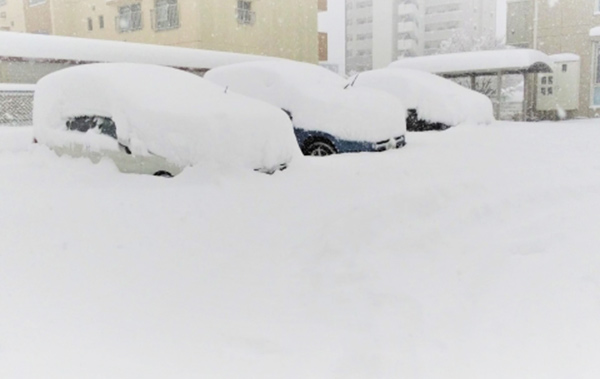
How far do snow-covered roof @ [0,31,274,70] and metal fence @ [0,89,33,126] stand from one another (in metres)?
2.48

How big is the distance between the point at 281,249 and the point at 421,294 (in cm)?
110

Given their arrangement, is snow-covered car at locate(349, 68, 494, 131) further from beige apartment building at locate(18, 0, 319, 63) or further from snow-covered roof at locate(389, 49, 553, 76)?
beige apartment building at locate(18, 0, 319, 63)

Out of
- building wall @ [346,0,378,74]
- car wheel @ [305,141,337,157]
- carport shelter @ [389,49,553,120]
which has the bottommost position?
car wheel @ [305,141,337,157]

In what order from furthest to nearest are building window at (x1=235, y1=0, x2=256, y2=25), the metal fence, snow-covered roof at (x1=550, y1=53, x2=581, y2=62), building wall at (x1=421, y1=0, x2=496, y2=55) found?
1. building wall at (x1=421, y1=0, x2=496, y2=55)
2. building window at (x1=235, y1=0, x2=256, y2=25)
3. snow-covered roof at (x1=550, y1=53, x2=581, y2=62)
4. the metal fence

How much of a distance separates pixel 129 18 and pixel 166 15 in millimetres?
2554

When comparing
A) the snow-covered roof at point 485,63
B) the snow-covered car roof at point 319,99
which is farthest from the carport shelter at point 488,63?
the snow-covered car roof at point 319,99

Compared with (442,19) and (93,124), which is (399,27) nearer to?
(442,19)

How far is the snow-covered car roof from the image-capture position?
754cm

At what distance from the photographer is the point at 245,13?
22828 mm

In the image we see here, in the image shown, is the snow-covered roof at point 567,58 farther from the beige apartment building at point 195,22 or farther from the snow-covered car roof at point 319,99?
the snow-covered car roof at point 319,99

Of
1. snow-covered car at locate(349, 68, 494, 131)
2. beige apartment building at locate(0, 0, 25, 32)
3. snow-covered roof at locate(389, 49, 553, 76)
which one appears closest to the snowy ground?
Result: snow-covered car at locate(349, 68, 494, 131)

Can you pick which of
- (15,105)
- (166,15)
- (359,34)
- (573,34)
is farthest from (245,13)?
(359,34)

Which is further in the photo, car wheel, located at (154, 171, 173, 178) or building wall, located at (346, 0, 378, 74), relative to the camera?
building wall, located at (346, 0, 378, 74)

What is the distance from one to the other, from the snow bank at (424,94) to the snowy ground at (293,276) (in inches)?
209
